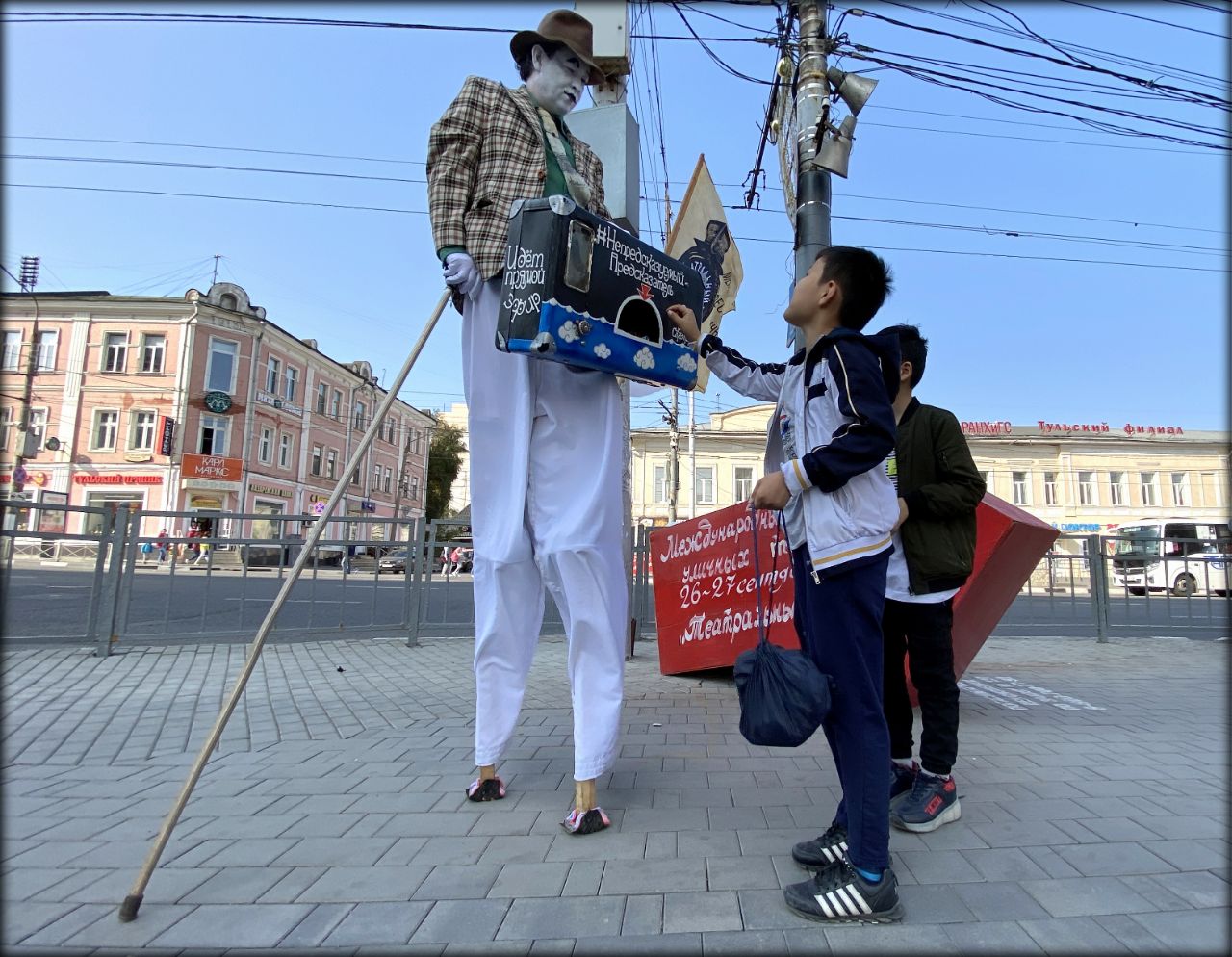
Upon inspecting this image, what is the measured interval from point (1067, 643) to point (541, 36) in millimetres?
9043

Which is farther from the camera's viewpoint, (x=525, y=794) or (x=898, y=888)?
(x=525, y=794)

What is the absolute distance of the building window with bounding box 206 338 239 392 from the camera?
1303 inches

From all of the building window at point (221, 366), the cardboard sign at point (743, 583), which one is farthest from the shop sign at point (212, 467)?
the cardboard sign at point (743, 583)

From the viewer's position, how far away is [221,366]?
33.5m

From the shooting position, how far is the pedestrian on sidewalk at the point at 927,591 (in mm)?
2461

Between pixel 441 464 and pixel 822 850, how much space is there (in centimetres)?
5322

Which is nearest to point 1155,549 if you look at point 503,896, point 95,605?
point 503,896

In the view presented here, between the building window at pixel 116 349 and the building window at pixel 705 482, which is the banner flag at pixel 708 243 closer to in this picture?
the building window at pixel 116 349

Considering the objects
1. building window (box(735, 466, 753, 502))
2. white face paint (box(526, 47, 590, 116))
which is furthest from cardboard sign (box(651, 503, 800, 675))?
building window (box(735, 466, 753, 502))

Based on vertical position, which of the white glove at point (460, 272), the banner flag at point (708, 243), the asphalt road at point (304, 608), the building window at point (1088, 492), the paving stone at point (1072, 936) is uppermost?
the building window at point (1088, 492)

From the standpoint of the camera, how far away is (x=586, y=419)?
2.56 m

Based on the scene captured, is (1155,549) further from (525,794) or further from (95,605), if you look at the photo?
(95,605)

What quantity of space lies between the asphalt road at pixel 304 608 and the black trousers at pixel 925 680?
4676mm

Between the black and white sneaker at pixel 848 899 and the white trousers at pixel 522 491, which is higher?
the white trousers at pixel 522 491
